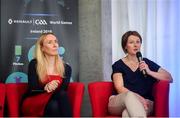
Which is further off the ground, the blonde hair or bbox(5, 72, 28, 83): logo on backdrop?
the blonde hair

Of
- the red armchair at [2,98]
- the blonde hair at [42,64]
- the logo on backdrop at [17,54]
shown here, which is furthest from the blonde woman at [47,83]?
the logo on backdrop at [17,54]

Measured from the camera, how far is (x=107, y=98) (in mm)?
3920

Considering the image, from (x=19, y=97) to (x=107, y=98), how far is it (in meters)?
1.02

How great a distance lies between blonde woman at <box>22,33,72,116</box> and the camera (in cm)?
356

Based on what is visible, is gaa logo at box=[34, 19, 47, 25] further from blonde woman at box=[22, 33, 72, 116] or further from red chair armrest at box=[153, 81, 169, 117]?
red chair armrest at box=[153, 81, 169, 117]

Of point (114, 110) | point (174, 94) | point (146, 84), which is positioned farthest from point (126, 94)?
point (174, 94)

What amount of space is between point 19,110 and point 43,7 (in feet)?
5.02

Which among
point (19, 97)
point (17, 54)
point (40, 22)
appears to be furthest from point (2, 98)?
point (40, 22)

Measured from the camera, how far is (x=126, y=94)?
11.7 feet

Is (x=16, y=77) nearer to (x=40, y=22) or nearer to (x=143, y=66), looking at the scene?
(x=40, y=22)

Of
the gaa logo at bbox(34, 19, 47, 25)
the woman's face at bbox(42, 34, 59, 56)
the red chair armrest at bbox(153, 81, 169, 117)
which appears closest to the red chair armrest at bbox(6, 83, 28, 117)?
the woman's face at bbox(42, 34, 59, 56)

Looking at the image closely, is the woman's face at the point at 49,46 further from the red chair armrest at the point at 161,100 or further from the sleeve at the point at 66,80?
the red chair armrest at the point at 161,100

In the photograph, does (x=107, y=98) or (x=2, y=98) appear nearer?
(x=2, y=98)

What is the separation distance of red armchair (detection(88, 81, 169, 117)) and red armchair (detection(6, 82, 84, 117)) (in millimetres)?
149
